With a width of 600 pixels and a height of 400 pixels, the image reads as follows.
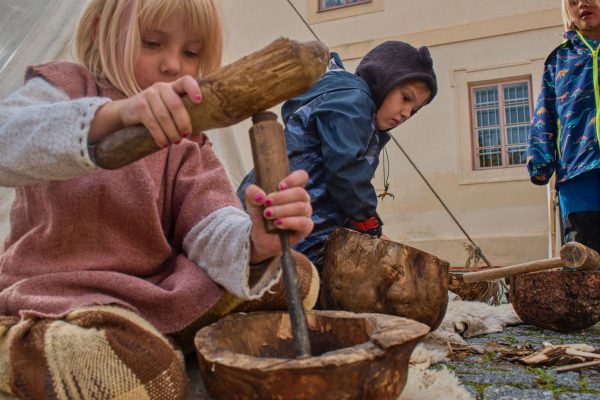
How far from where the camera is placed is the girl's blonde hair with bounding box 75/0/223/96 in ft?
4.52

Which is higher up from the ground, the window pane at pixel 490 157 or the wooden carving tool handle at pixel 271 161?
the window pane at pixel 490 157

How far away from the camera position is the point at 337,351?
3.35 feet

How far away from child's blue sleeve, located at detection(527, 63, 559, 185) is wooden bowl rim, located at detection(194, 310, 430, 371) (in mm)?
2340

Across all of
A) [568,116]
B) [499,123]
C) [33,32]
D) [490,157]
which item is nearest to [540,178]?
[568,116]

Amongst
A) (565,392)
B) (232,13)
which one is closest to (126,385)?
(565,392)

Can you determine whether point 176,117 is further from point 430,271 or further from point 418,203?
point 418,203

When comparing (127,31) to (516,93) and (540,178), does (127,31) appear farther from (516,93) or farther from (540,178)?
(516,93)

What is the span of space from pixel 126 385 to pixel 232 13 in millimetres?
9048

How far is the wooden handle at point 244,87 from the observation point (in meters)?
1.05

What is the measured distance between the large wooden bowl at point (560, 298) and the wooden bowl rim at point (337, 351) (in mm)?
1714

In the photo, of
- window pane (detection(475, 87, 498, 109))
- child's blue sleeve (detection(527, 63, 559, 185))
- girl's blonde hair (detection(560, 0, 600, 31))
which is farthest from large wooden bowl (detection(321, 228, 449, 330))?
window pane (detection(475, 87, 498, 109))

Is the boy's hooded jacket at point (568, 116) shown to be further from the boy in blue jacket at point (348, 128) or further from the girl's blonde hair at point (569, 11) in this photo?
the boy in blue jacket at point (348, 128)

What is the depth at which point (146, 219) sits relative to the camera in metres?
1.44

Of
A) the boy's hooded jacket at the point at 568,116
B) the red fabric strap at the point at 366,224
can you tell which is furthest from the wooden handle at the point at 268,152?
the boy's hooded jacket at the point at 568,116
